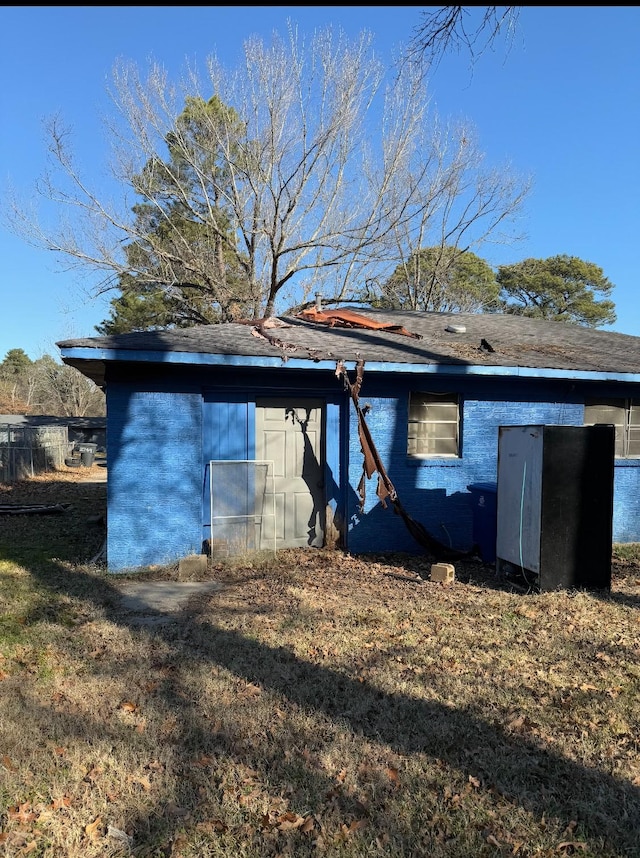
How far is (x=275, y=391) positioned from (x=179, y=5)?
5654mm

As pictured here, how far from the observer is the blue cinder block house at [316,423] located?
7637 mm

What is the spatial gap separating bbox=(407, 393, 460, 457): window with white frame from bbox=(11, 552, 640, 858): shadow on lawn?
4708mm

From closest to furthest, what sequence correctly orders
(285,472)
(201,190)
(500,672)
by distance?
(500,672) → (285,472) → (201,190)

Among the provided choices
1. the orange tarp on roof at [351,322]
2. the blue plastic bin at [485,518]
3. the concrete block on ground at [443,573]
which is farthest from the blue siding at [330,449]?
the orange tarp on roof at [351,322]

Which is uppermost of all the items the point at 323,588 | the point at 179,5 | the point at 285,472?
the point at 179,5

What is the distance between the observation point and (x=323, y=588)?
681cm

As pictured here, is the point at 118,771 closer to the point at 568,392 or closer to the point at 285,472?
the point at 285,472

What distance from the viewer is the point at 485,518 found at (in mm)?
7988

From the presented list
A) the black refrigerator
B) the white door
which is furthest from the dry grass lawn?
the white door

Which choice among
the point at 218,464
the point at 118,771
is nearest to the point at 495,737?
the point at 118,771

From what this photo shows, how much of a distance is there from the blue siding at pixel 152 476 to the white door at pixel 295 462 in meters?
1.07

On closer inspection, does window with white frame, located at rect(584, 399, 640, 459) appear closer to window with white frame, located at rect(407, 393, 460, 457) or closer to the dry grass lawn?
window with white frame, located at rect(407, 393, 460, 457)

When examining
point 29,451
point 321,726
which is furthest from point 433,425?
point 29,451

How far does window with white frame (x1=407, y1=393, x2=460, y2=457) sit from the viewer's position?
352 inches
